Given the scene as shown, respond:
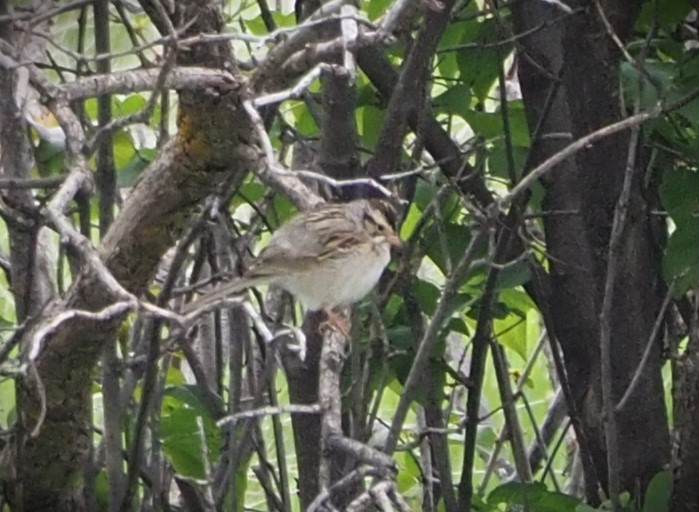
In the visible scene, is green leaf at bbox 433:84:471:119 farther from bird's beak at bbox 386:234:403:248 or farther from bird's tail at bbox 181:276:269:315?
bird's tail at bbox 181:276:269:315

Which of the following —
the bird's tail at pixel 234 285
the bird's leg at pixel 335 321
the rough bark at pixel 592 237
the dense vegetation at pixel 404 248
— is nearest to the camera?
the dense vegetation at pixel 404 248

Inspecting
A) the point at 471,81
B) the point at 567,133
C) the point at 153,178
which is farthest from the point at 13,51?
the point at 567,133

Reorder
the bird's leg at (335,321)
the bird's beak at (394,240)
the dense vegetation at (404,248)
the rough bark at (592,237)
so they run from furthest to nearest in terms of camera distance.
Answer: the bird's beak at (394,240) < the rough bark at (592,237) < the bird's leg at (335,321) < the dense vegetation at (404,248)

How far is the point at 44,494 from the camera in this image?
7.17 ft

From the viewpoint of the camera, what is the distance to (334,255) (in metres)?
2.40

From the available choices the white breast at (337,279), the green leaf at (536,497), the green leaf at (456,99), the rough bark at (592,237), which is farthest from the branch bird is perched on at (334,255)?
the green leaf at (536,497)

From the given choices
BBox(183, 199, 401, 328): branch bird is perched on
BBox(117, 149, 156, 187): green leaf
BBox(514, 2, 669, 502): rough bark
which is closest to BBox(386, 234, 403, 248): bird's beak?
BBox(183, 199, 401, 328): branch bird is perched on

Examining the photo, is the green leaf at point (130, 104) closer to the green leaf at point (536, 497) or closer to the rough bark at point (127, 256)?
the rough bark at point (127, 256)

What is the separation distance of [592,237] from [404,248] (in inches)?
13.6

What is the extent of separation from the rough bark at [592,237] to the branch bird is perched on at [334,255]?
32cm

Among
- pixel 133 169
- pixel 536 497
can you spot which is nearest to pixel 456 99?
pixel 133 169

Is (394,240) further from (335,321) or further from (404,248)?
(335,321)

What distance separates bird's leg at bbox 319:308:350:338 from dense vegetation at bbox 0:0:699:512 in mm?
27

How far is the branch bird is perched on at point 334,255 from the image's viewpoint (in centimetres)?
226
